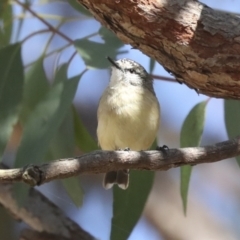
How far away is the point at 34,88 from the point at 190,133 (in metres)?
0.64

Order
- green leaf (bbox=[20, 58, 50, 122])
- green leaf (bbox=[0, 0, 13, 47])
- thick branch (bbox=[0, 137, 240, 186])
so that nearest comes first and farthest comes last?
thick branch (bbox=[0, 137, 240, 186])
green leaf (bbox=[20, 58, 50, 122])
green leaf (bbox=[0, 0, 13, 47])

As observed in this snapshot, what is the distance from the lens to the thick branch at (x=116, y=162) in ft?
3.27

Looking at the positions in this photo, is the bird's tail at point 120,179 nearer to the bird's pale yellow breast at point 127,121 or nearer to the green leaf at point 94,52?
the bird's pale yellow breast at point 127,121

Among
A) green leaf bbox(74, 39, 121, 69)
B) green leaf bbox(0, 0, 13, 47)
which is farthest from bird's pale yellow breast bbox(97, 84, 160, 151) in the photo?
green leaf bbox(0, 0, 13, 47)

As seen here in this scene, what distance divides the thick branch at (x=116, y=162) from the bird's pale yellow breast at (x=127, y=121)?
0.55 m

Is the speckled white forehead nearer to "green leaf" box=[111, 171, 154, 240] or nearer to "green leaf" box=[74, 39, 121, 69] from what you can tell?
"green leaf" box=[74, 39, 121, 69]

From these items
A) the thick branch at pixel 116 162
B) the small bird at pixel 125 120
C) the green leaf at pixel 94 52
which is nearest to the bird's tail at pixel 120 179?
the small bird at pixel 125 120

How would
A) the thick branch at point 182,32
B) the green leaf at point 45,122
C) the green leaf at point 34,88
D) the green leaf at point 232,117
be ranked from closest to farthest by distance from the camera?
the thick branch at point 182,32
the green leaf at point 45,122
the green leaf at point 232,117
the green leaf at point 34,88

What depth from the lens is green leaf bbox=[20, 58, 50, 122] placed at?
2.11m

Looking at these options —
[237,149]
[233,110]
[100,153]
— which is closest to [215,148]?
[237,149]

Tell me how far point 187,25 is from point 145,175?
776mm

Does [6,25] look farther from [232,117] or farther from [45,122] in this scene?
[232,117]

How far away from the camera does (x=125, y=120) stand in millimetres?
1698

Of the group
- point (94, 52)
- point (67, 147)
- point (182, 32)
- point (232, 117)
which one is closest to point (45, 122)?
point (67, 147)
